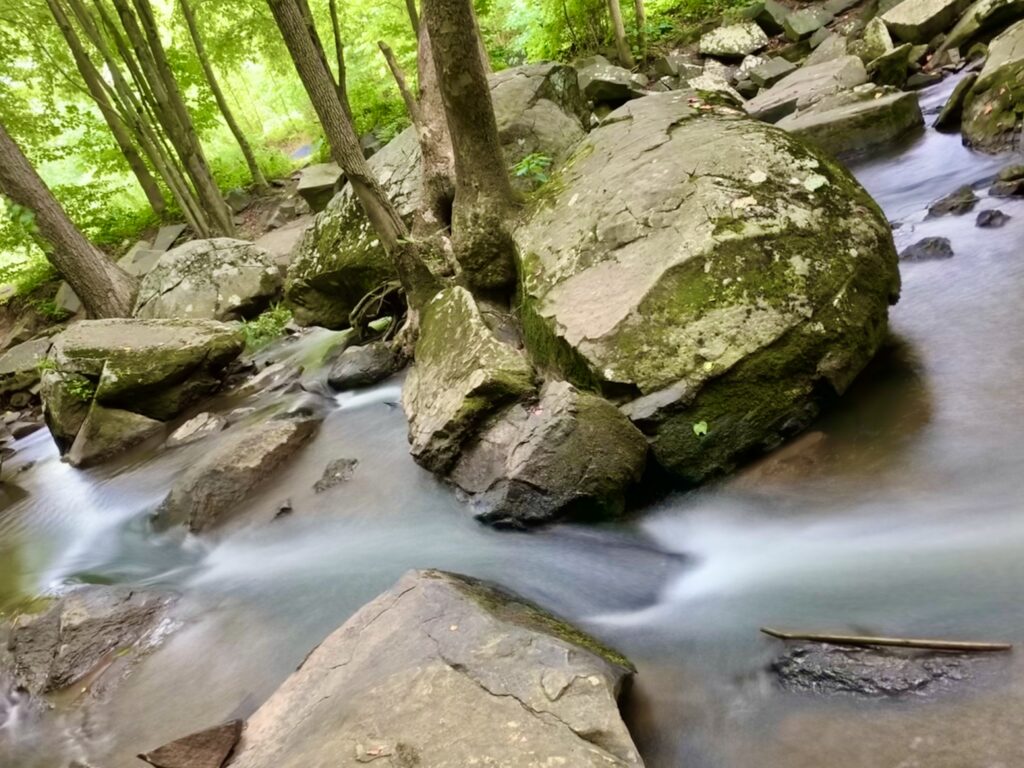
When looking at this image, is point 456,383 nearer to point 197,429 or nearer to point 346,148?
point 346,148

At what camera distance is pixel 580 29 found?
1669 cm

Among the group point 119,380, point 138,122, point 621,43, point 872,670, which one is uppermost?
point 138,122

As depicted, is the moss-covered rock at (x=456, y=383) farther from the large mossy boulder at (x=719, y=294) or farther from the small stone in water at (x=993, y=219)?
the small stone in water at (x=993, y=219)

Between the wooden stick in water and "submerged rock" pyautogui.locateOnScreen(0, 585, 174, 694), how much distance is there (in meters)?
3.83

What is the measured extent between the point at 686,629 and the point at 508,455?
1.37 metres

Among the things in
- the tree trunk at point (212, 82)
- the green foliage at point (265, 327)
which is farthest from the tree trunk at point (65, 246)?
the tree trunk at point (212, 82)

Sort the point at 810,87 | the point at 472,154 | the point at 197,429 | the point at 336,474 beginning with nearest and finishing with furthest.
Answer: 1. the point at 336,474
2. the point at 472,154
3. the point at 197,429
4. the point at 810,87

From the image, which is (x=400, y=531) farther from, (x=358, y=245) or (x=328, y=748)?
(x=358, y=245)

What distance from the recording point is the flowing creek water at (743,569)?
85.3 inches

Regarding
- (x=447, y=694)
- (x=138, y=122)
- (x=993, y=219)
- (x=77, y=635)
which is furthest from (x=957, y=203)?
(x=138, y=122)

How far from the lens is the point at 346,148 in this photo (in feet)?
18.0

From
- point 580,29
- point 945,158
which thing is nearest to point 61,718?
point 945,158

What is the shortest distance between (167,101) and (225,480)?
12.0 m

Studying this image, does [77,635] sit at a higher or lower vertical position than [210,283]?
lower
